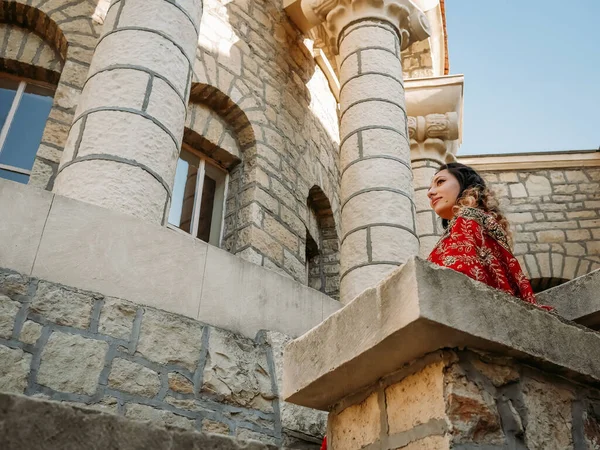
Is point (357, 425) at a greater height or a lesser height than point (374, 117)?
lesser

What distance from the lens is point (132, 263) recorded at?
2484 mm

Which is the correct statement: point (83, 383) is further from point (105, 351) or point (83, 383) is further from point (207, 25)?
point (207, 25)

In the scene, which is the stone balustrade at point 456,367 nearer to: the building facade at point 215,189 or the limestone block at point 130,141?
the building facade at point 215,189

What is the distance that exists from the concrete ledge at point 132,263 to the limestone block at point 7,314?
12 centimetres

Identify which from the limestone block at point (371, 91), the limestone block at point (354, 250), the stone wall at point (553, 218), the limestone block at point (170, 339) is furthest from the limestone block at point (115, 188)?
the stone wall at point (553, 218)

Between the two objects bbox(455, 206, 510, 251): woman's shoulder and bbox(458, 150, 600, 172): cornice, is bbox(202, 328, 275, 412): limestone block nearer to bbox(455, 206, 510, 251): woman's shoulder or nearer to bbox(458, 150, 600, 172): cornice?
bbox(455, 206, 510, 251): woman's shoulder

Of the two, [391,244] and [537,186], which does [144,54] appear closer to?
[391,244]

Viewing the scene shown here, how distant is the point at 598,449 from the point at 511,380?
0.31 m

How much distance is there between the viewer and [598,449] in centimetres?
158

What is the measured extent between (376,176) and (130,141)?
246cm

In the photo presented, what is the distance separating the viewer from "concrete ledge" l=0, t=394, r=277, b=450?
3.69 ft

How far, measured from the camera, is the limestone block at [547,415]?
149 centimetres

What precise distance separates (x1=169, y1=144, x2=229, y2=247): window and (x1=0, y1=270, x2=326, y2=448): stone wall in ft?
7.92

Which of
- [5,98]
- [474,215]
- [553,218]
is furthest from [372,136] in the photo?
[553,218]
